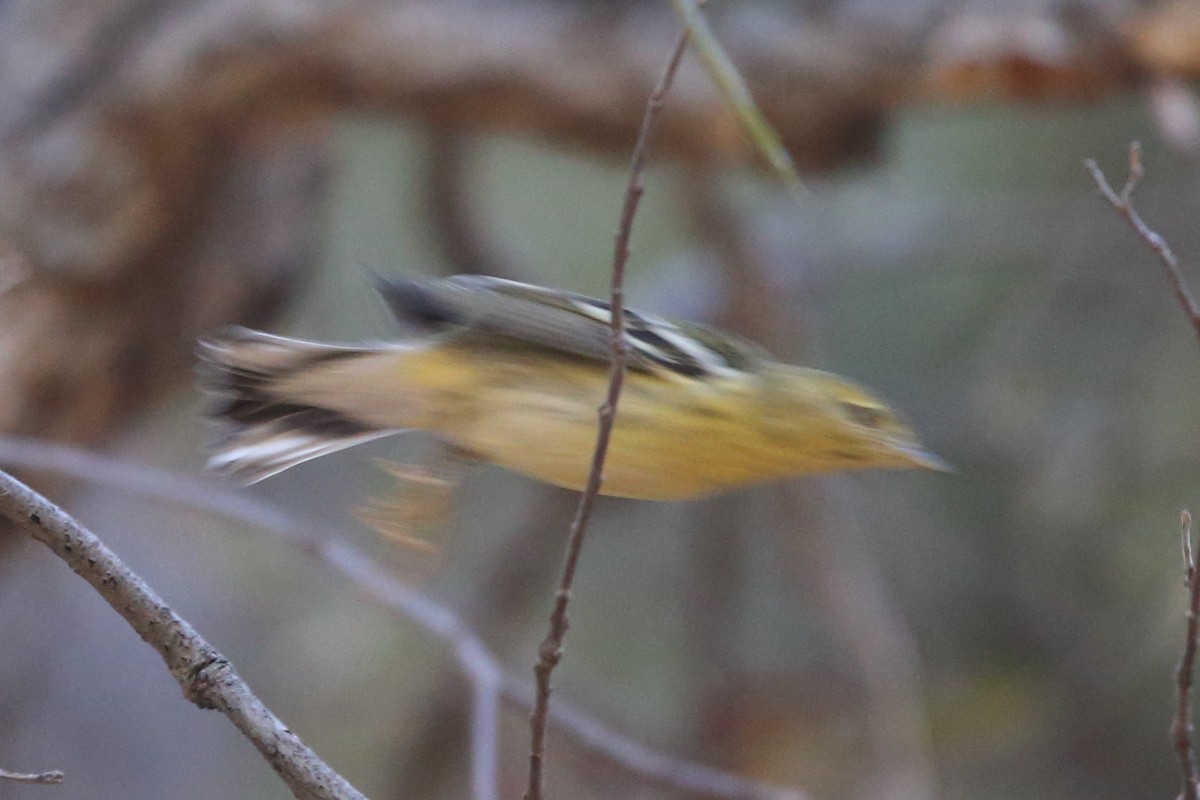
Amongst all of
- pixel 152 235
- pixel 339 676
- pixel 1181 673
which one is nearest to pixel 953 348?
pixel 339 676

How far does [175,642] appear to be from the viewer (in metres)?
0.89

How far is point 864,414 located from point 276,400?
403mm

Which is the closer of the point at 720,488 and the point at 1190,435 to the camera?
the point at 720,488

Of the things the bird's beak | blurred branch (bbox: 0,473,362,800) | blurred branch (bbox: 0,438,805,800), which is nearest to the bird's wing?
the bird's beak

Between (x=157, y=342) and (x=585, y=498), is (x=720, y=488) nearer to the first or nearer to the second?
(x=585, y=498)

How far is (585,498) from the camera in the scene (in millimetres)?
762

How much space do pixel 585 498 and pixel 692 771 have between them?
137 cm

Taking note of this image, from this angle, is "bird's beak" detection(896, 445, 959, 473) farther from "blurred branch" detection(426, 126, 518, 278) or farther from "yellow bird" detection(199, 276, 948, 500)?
"blurred branch" detection(426, 126, 518, 278)

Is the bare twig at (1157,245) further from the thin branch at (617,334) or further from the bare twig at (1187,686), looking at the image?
the thin branch at (617,334)

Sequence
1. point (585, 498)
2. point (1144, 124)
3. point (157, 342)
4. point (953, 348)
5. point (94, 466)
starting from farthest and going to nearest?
point (953, 348) → point (1144, 124) → point (157, 342) → point (94, 466) → point (585, 498)

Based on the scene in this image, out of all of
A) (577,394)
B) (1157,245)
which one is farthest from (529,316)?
(1157,245)

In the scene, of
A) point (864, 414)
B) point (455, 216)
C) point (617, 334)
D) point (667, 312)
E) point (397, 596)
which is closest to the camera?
point (617, 334)

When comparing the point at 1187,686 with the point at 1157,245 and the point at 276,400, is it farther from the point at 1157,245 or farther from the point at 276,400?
the point at 276,400

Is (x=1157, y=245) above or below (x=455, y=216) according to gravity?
below
